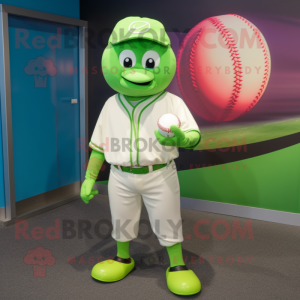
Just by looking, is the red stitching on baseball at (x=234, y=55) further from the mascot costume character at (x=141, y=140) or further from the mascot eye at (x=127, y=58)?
the mascot eye at (x=127, y=58)

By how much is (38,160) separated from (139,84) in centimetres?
156

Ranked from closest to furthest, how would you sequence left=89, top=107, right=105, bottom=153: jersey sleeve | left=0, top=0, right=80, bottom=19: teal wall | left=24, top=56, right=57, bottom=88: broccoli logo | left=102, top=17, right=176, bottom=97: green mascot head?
left=102, top=17, right=176, bottom=97: green mascot head < left=89, top=107, right=105, bottom=153: jersey sleeve < left=0, top=0, right=80, bottom=19: teal wall < left=24, top=56, right=57, bottom=88: broccoli logo

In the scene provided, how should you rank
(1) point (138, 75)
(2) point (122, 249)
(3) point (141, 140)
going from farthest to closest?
(2) point (122, 249) < (3) point (141, 140) < (1) point (138, 75)

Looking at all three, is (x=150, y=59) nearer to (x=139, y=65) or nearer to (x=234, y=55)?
(x=139, y=65)

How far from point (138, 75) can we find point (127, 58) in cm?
12

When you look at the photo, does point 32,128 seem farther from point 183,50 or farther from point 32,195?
point 183,50

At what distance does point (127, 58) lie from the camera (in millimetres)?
1718

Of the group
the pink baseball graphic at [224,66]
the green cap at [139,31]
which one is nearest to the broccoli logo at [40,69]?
the pink baseball graphic at [224,66]

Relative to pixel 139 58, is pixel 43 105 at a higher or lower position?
lower

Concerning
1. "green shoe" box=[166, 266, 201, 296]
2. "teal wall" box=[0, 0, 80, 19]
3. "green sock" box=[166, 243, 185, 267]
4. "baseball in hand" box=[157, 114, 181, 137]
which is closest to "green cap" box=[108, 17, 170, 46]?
"baseball in hand" box=[157, 114, 181, 137]

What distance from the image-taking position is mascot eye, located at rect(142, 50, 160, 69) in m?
1.71

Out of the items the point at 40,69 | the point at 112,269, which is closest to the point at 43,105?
the point at 40,69

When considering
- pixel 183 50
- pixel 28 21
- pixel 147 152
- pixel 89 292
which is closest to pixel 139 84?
pixel 147 152

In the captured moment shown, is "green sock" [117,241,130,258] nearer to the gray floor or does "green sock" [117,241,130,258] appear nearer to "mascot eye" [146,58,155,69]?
the gray floor
